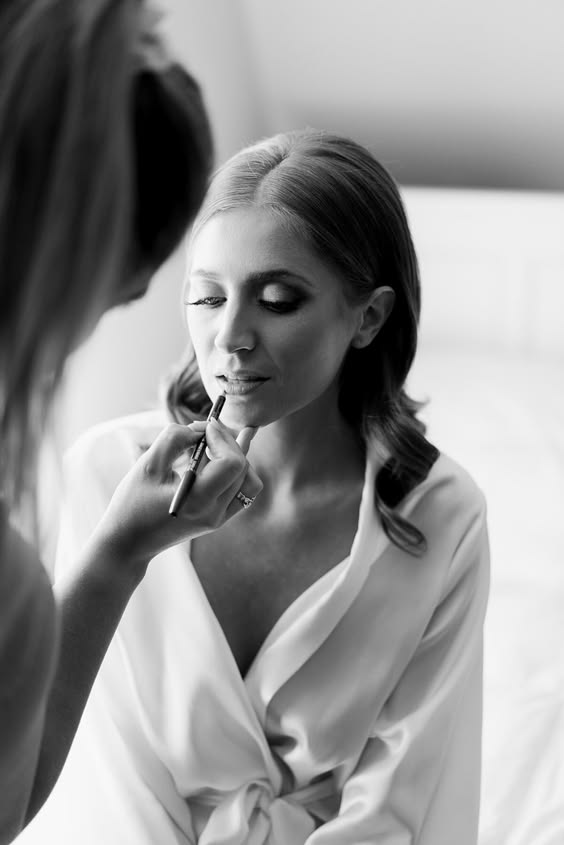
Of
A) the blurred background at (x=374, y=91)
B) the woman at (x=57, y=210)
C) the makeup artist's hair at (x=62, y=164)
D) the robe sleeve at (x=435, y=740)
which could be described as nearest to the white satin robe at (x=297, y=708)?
the robe sleeve at (x=435, y=740)

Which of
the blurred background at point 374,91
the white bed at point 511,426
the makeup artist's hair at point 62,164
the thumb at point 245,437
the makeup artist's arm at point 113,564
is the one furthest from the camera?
the blurred background at point 374,91

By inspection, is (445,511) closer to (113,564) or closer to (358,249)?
(358,249)

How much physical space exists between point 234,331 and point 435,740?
0.42 m

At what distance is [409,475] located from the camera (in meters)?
1.10

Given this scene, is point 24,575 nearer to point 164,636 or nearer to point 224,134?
point 164,636

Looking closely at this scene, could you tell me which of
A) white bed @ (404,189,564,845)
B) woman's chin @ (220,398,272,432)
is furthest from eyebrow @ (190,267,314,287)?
white bed @ (404,189,564,845)

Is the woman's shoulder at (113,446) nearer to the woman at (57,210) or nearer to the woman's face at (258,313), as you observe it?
the woman's face at (258,313)

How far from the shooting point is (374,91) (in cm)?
272

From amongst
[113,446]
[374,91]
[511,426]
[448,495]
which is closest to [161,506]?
[113,446]

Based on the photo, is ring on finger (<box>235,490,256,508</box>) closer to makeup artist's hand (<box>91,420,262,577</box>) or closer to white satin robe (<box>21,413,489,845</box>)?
makeup artist's hand (<box>91,420,262,577</box>)

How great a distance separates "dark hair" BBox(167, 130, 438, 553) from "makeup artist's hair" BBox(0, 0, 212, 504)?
1.14 feet

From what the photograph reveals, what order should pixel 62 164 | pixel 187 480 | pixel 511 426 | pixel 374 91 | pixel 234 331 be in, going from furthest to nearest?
1. pixel 374 91
2. pixel 511 426
3. pixel 234 331
4. pixel 187 480
5. pixel 62 164

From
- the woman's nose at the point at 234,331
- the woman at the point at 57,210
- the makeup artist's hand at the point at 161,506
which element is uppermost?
the woman at the point at 57,210

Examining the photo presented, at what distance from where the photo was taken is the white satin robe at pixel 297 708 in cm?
101
